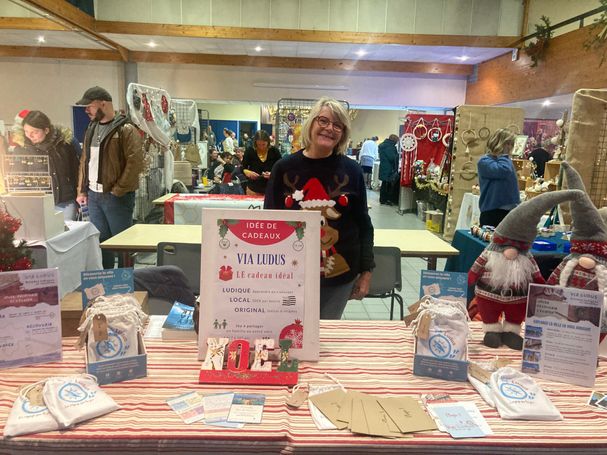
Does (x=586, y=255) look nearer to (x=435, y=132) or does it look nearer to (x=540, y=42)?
(x=540, y=42)

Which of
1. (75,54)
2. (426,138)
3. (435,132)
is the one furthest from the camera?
(75,54)

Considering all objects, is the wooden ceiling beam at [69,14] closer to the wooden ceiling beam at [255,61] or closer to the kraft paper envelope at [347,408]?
the wooden ceiling beam at [255,61]

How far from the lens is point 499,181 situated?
4.02 meters

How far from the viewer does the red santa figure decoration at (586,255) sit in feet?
4.16

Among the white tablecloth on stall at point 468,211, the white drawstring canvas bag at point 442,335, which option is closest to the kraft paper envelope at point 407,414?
the white drawstring canvas bag at point 442,335

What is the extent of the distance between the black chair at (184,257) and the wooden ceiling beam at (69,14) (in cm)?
416

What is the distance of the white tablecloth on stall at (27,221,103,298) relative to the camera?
2.80m

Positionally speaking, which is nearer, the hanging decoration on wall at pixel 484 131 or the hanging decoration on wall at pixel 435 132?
the hanging decoration on wall at pixel 484 131

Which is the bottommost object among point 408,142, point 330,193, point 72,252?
point 72,252

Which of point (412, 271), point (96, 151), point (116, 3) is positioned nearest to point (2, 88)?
point (116, 3)

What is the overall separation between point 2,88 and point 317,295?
29.6 ft

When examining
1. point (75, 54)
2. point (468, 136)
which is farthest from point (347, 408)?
point (75, 54)

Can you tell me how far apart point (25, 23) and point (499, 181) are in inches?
249

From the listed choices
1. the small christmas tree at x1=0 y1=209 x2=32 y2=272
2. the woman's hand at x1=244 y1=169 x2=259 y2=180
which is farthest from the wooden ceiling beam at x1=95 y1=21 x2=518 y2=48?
the small christmas tree at x1=0 y1=209 x2=32 y2=272
